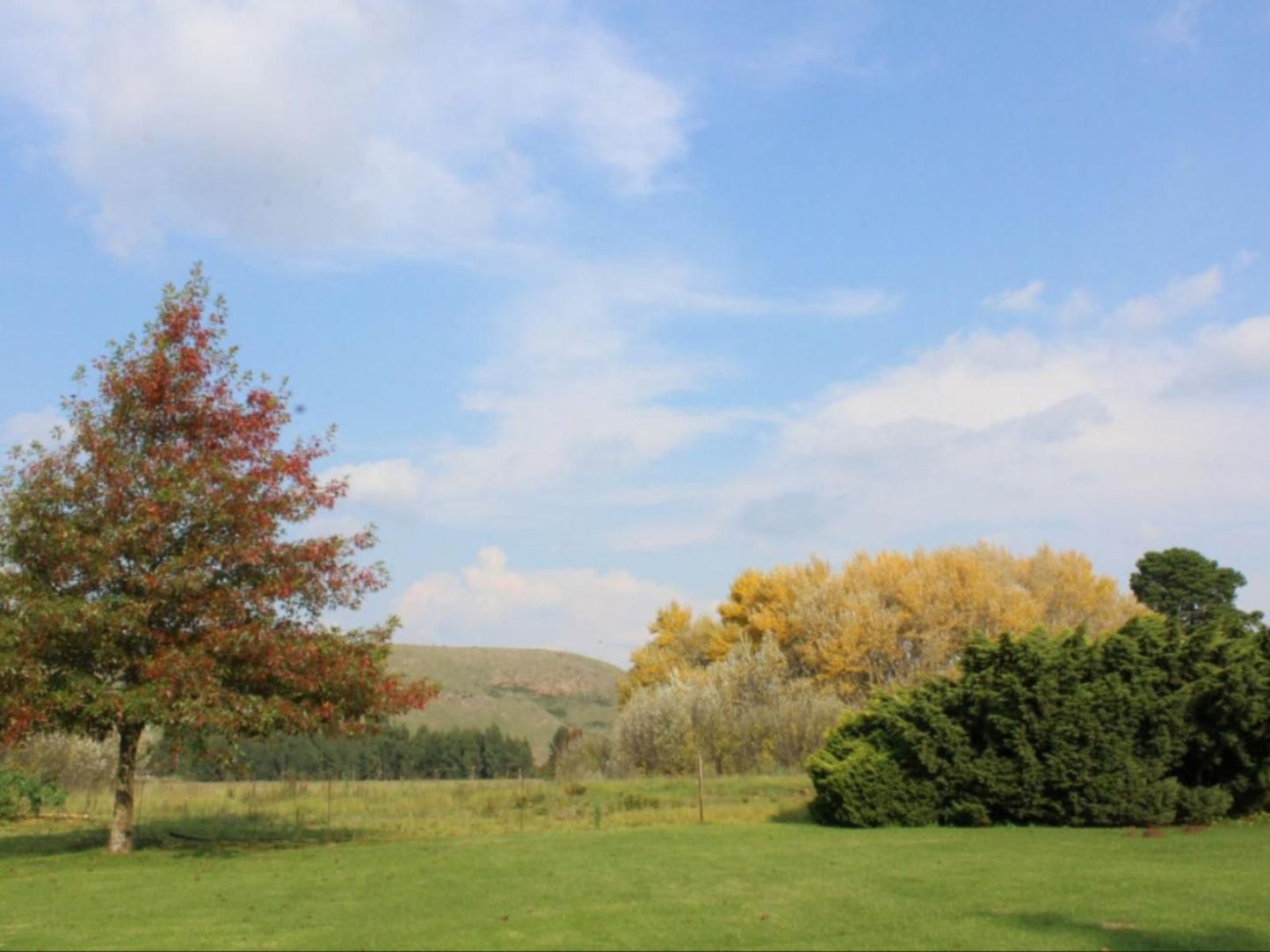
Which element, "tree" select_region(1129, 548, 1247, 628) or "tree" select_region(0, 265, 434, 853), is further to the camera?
"tree" select_region(1129, 548, 1247, 628)

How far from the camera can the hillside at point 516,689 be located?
90.1 metres

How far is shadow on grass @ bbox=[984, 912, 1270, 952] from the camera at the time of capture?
9.48 meters

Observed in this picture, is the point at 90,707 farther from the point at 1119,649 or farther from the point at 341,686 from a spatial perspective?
the point at 1119,649

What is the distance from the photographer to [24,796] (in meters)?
28.2

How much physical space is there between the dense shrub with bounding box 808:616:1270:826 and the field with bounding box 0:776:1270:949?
91cm

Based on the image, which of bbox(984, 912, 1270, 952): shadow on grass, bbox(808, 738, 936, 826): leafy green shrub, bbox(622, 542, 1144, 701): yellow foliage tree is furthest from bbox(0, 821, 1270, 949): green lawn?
bbox(622, 542, 1144, 701): yellow foliage tree

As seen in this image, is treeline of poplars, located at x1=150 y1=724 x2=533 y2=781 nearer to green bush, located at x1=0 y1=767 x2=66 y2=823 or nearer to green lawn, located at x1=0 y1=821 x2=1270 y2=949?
green bush, located at x1=0 y1=767 x2=66 y2=823

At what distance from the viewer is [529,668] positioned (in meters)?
109

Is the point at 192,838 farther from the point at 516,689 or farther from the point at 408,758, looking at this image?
the point at 516,689

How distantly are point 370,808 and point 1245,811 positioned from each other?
70.1ft

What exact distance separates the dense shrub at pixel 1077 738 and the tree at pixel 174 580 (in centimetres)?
985

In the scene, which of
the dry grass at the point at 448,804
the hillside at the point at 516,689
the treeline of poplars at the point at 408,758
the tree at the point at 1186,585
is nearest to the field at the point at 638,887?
the dry grass at the point at 448,804

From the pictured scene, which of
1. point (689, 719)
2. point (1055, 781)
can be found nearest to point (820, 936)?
point (1055, 781)

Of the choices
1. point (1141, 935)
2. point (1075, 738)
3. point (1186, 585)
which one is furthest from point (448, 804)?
point (1186, 585)
